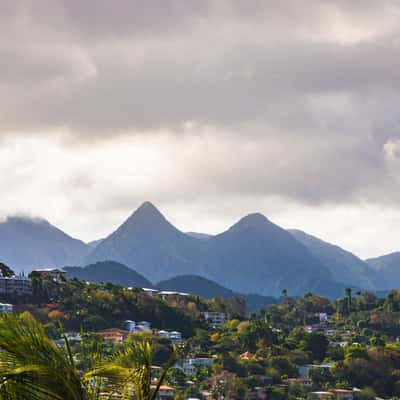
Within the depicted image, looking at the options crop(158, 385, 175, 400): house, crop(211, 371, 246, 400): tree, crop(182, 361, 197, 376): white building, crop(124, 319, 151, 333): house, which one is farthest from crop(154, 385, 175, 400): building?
crop(124, 319, 151, 333): house

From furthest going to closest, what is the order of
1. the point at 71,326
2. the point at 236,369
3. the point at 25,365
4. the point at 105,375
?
the point at 71,326
the point at 236,369
the point at 105,375
the point at 25,365

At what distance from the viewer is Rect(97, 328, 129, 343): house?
162000mm

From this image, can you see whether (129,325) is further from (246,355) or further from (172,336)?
(246,355)

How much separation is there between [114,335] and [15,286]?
2980 cm

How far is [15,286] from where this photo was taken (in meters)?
189

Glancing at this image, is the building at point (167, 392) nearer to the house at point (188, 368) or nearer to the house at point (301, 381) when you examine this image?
the house at point (188, 368)

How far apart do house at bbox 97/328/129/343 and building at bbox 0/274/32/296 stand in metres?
20.6

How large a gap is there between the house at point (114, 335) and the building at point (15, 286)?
2063 centimetres

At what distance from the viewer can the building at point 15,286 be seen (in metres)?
186

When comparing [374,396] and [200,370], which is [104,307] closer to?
[200,370]

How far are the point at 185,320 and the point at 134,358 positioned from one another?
182747mm

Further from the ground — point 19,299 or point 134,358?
point 19,299

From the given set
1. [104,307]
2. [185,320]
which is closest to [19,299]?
[104,307]

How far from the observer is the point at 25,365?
31.0 feet
